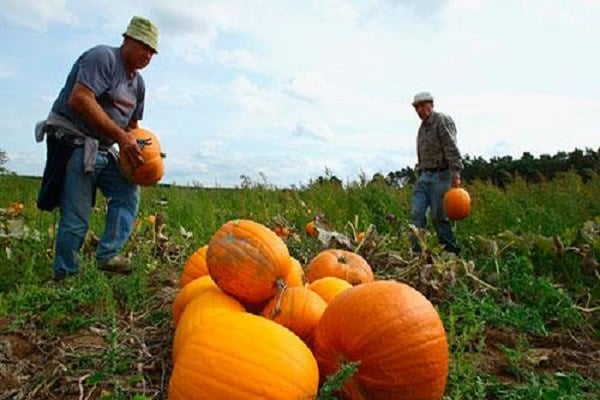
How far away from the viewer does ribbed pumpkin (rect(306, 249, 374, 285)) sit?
307 cm

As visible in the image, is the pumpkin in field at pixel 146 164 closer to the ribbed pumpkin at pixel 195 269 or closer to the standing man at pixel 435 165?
the ribbed pumpkin at pixel 195 269

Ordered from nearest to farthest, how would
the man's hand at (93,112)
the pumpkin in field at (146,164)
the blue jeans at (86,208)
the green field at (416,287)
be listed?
the green field at (416,287) → the man's hand at (93,112) → the blue jeans at (86,208) → the pumpkin in field at (146,164)

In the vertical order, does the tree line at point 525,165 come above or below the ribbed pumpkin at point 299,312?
above

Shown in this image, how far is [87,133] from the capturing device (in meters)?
4.73

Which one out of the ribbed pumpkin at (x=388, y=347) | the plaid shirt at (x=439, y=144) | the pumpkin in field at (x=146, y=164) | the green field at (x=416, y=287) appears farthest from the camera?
the plaid shirt at (x=439, y=144)

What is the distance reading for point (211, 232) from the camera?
6.82 meters

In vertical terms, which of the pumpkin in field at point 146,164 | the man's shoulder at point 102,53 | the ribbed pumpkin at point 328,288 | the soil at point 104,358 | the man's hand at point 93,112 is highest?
the man's shoulder at point 102,53

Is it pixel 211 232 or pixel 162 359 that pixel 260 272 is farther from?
pixel 211 232

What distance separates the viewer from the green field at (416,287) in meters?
2.33

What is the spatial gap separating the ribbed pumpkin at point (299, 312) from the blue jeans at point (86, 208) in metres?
2.79

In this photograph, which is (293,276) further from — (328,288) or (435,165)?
(435,165)

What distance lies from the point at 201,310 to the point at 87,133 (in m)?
2.90

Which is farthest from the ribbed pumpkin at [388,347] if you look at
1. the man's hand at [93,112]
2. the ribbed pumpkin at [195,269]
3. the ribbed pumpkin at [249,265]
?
the man's hand at [93,112]

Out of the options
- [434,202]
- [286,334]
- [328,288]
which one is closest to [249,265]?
[328,288]
